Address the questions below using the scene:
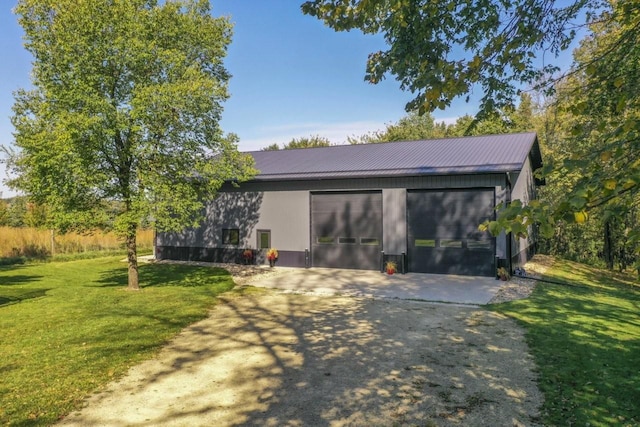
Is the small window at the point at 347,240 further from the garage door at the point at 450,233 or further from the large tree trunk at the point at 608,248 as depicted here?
the large tree trunk at the point at 608,248

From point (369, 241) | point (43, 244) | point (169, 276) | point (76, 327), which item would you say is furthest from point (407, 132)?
point (76, 327)

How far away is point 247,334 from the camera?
28.3ft

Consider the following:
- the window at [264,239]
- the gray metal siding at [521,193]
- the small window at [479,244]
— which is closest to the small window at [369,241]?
the small window at [479,244]

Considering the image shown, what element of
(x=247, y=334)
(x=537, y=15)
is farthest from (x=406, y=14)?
(x=247, y=334)

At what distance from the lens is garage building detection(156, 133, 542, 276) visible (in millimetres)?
15695

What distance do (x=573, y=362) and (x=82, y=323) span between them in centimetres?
1019

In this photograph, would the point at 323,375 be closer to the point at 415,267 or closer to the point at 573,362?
the point at 573,362

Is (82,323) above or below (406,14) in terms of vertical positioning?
below

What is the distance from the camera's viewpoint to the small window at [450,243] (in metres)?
15.9

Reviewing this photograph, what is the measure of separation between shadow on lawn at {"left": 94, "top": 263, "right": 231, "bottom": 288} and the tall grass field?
3988mm

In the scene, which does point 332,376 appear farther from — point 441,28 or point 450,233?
point 450,233

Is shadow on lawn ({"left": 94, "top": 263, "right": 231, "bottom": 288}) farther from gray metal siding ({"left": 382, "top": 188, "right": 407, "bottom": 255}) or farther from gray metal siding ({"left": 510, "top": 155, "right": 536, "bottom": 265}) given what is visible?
gray metal siding ({"left": 510, "top": 155, "right": 536, "bottom": 265})

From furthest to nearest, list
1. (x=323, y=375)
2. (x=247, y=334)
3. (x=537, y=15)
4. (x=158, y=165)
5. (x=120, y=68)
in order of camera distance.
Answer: (x=158, y=165) < (x=120, y=68) < (x=247, y=334) < (x=323, y=375) < (x=537, y=15)

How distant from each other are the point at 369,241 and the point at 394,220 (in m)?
1.54
